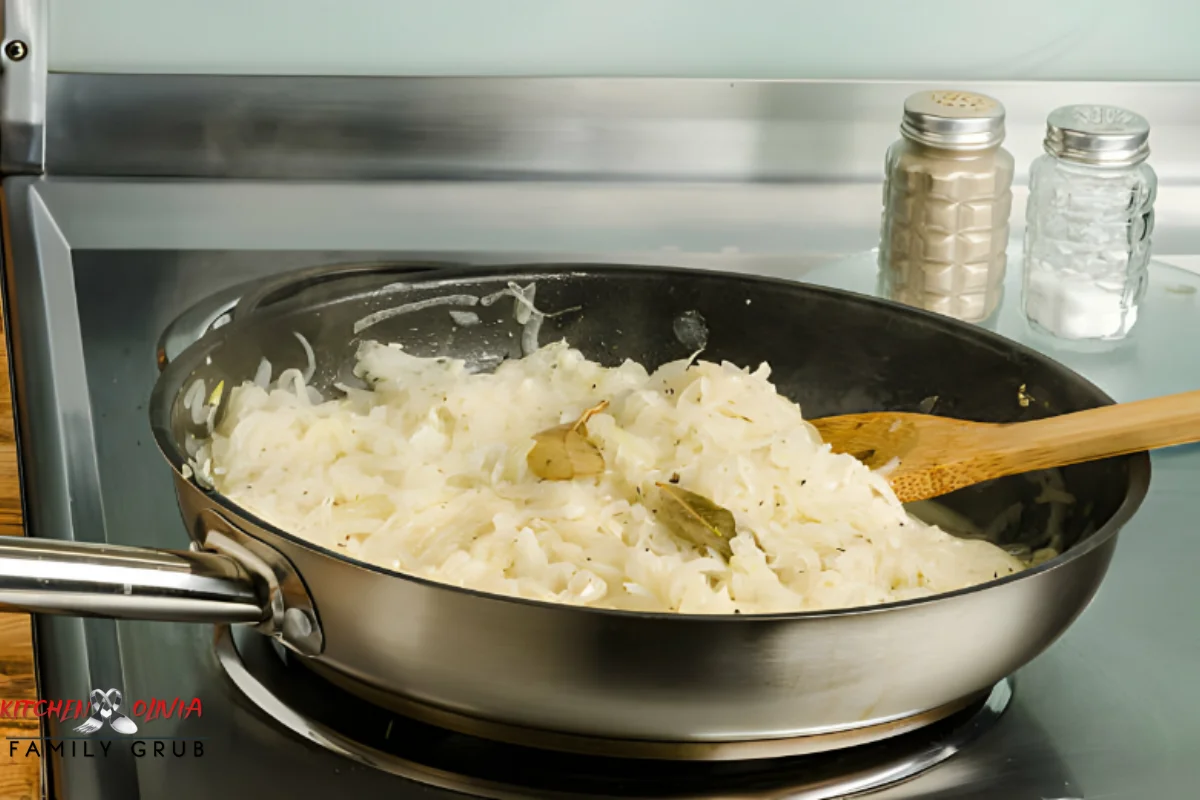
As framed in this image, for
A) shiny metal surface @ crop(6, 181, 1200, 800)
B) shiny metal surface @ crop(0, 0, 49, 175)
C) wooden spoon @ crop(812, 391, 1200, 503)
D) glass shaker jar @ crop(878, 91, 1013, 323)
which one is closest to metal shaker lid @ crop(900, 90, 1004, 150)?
glass shaker jar @ crop(878, 91, 1013, 323)

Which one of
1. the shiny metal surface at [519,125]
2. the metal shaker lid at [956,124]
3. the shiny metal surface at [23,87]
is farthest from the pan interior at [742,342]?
the shiny metal surface at [23,87]

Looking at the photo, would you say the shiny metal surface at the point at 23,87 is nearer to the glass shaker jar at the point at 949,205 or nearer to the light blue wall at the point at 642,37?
the light blue wall at the point at 642,37

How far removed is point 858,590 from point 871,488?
4.7 inches

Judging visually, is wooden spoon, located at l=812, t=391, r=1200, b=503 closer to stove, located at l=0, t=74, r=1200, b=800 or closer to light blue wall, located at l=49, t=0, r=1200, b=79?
stove, located at l=0, t=74, r=1200, b=800

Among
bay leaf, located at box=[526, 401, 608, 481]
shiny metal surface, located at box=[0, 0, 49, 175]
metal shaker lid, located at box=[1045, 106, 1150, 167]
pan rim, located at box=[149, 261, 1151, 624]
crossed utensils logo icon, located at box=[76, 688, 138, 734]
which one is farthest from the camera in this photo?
shiny metal surface, located at box=[0, 0, 49, 175]

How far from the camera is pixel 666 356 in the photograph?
0.94 meters

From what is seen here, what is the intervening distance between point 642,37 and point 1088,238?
460 millimetres

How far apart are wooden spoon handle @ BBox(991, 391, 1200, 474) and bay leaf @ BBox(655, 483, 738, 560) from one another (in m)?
A: 0.17

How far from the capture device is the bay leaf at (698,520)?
0.69 metres

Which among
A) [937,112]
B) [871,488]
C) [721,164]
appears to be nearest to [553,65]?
[721,164]

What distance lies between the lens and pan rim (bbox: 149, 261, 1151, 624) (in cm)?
51

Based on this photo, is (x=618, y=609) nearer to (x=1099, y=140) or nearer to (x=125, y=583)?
(x=125, y=583)

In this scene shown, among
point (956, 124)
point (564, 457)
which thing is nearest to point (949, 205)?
point (956, 124)

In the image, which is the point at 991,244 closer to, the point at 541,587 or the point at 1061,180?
the point at 1061,180
